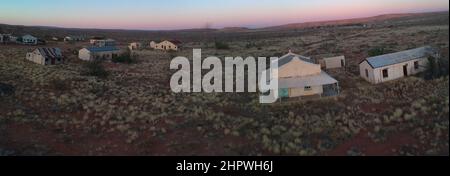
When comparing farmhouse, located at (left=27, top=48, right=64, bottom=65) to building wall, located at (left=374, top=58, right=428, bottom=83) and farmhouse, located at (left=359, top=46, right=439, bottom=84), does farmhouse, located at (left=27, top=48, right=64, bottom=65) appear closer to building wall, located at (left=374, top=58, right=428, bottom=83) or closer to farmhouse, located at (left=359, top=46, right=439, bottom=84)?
farmhouse, located at (left=359, top=46, right=439, bottom=84)

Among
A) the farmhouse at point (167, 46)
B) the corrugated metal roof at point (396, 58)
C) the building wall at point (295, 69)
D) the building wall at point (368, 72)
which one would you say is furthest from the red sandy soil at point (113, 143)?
the farmhouse at point (167, 46)

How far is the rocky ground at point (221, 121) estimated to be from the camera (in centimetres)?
1513

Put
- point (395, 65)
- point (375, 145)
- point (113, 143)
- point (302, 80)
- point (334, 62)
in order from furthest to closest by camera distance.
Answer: point (334, 62)
point (395, 65)
point (302, 80)
point (113, 143)
point (375, 145)

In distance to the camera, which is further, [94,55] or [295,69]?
[94,55]

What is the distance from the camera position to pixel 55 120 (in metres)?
20.3

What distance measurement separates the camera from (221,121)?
61.9 ft

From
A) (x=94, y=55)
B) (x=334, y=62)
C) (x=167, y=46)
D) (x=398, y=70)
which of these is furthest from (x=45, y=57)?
(x=398, y=70)

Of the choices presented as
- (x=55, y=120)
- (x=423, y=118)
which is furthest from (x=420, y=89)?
(x=55, y=120)

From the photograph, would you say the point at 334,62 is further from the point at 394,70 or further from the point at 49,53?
the point at 49,53

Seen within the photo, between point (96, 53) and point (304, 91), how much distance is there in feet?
103

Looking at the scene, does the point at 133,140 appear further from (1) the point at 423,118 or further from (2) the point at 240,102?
(1) the point at 423,118

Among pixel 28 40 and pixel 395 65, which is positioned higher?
pixel 28 40

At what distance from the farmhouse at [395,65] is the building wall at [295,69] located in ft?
13.6

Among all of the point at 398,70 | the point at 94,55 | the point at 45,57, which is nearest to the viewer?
the point at 398,70
